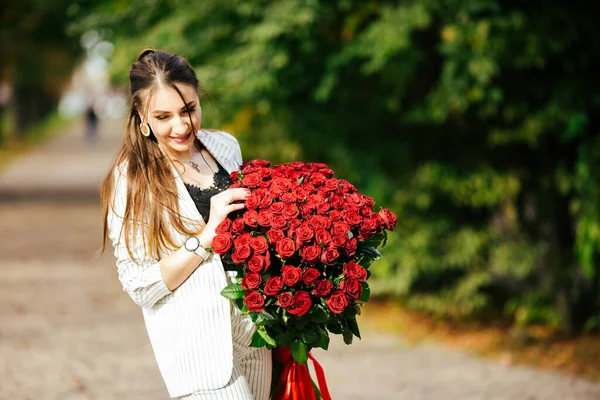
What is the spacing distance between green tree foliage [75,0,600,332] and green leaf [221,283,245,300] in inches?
166

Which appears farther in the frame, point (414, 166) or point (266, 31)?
point (414, 166)

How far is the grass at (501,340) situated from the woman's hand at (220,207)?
4695 millimetres

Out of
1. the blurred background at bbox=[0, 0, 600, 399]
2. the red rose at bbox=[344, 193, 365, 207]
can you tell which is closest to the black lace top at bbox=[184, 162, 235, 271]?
the red rose at bbox=[344, 193, 365, 207]

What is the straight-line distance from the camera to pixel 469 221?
8570mm

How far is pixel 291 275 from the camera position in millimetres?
2941

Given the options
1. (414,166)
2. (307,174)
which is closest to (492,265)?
(414,166)

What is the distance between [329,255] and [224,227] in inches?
13.6

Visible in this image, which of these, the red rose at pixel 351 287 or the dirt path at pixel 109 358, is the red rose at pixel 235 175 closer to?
the red rose at pixel 351 287

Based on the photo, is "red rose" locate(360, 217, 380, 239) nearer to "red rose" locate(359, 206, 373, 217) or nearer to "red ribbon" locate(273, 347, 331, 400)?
"red rose" locate(359, 206, 373, 217)

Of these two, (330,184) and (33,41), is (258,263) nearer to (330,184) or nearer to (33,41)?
(330,184)

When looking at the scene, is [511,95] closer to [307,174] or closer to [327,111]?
[327,111]

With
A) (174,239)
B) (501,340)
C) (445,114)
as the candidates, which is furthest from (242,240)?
(501,340)

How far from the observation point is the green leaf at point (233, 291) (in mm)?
2994

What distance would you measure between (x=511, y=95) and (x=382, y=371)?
8.10 feet
